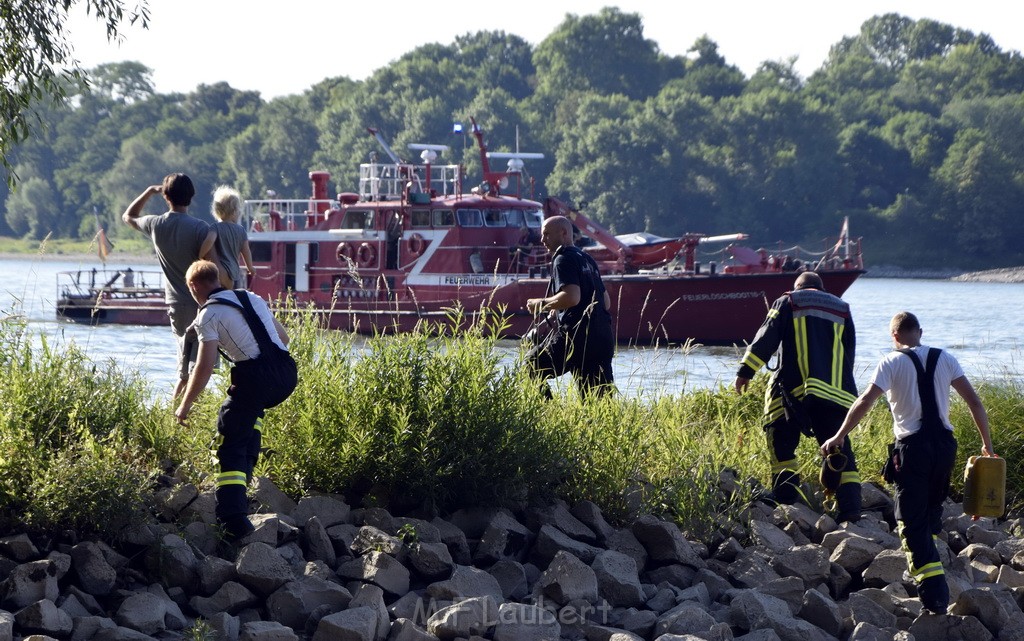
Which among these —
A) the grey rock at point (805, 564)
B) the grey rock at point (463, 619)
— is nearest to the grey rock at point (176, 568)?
the grey rock at point (463, 619)

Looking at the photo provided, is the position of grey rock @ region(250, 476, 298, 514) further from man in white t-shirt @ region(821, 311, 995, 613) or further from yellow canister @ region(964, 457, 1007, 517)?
yellow canister @ region(964, 457, 1007, 517)

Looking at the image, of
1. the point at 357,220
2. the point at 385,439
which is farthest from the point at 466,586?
the point at 357,220

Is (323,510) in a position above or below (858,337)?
above

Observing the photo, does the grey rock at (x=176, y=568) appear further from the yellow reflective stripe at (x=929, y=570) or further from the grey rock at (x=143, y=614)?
the yellow reflective stripe at (x=929, y=570)

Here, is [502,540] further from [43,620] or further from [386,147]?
[386,147]

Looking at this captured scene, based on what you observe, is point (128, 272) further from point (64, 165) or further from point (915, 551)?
point (64, 165)

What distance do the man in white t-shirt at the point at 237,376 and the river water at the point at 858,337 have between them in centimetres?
154

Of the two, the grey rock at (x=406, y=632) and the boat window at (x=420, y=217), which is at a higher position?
the boat window at (x=420, y=217)

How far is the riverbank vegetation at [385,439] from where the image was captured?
21.0ft

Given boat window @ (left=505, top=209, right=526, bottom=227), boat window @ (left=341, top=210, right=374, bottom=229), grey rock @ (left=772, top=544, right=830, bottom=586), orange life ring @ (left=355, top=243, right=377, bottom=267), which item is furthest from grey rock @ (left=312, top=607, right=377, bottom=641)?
boat window @ (left=341, top=210, right=374, bottom=229)

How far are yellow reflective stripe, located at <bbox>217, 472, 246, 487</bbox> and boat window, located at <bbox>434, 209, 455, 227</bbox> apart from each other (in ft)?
62.2

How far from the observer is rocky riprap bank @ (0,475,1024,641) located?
18.1 ft

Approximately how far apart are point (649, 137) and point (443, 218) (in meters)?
55.5

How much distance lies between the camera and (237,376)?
6.30 metres
